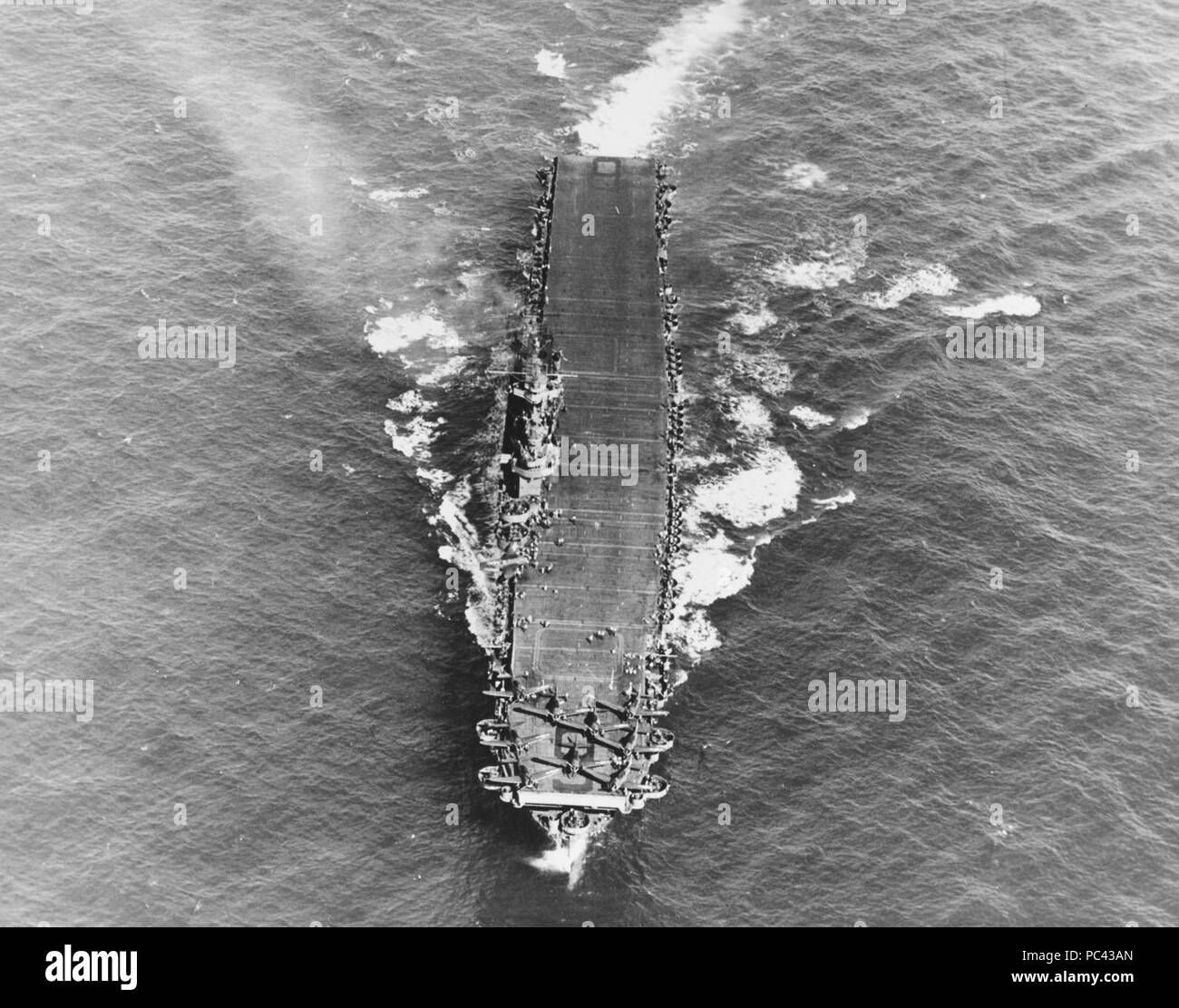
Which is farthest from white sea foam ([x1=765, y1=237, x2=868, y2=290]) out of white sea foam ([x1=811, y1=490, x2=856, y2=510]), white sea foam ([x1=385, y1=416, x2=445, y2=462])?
white sea foam ([x1=385, y1=416, x2=445, y2=462])

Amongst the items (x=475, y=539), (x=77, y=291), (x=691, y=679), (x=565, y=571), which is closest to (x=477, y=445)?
(x=475, y=539)

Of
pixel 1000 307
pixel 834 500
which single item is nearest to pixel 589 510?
pixel 834 500

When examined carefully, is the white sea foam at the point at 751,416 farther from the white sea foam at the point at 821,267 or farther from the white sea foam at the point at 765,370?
the white sea foam at the point at 821,267

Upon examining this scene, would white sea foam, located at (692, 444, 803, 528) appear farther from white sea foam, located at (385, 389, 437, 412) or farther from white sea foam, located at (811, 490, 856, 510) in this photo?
white sea foam, located at (385, 389, 437, 412)

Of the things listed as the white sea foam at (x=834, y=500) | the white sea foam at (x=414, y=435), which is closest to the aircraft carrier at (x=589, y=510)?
the white sea foam at (x=414, y=435)

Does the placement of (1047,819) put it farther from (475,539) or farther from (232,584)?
(232,584)
